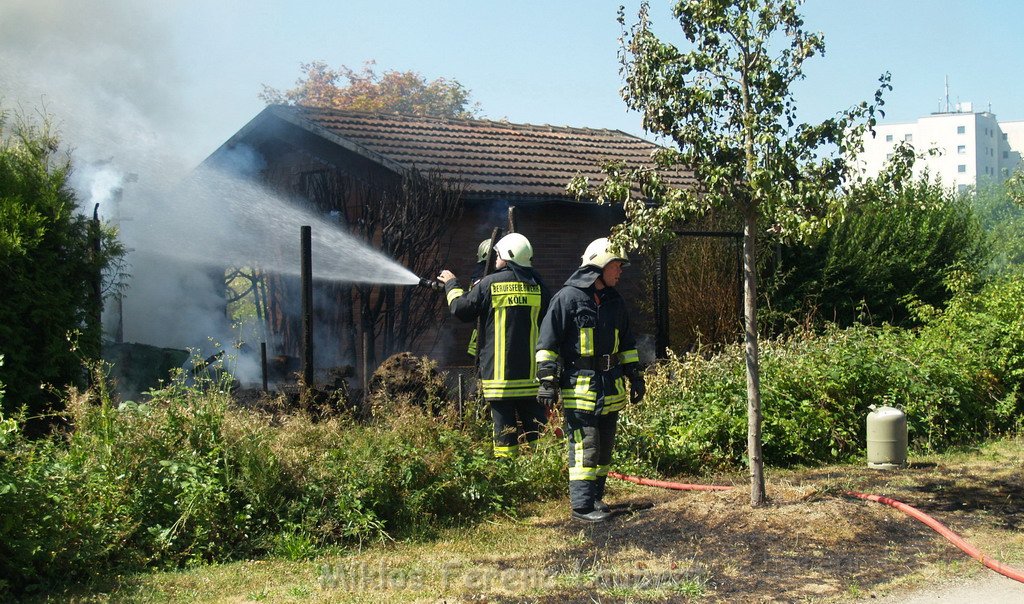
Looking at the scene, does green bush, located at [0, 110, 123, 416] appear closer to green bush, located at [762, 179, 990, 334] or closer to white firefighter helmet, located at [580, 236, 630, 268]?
white firefighter helmet, located at [580, 236, 630, 268]

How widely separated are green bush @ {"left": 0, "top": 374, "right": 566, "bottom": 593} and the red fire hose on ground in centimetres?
134

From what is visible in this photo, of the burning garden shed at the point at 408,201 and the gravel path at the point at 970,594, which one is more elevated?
the burning garden shed at the point at 408,201

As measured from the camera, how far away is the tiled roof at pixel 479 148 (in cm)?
1453

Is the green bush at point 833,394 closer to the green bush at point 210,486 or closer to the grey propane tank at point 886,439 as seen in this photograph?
the grey propane tank at point 886,439

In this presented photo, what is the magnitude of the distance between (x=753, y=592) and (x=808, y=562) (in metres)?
0.66

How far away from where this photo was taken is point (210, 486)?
5719 millimetres

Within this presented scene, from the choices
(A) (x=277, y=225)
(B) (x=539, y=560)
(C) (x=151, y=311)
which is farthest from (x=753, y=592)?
(C) (x=151, y=311)

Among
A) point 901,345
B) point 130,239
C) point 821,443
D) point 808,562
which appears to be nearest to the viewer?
point 808,562

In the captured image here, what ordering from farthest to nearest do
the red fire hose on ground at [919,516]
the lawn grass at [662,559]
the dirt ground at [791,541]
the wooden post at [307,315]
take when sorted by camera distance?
the wooden post at [307,315] → the red fire hose on ground at [919,516] → the dirt ground at [791,541] → the lawn grass at [662,559]

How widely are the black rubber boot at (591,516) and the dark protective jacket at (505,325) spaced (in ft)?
4.10

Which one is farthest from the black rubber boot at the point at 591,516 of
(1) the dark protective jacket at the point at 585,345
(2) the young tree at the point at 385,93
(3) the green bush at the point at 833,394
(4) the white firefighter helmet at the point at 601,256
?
(2) the young tree at the point at 385,93

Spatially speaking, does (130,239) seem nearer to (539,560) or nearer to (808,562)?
(539,560)

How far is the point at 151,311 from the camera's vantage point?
14062 millimetres

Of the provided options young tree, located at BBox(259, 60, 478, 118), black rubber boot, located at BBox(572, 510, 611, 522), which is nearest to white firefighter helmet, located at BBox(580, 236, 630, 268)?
black rubber boot, located at BBox(572, 510, 611, 522)
